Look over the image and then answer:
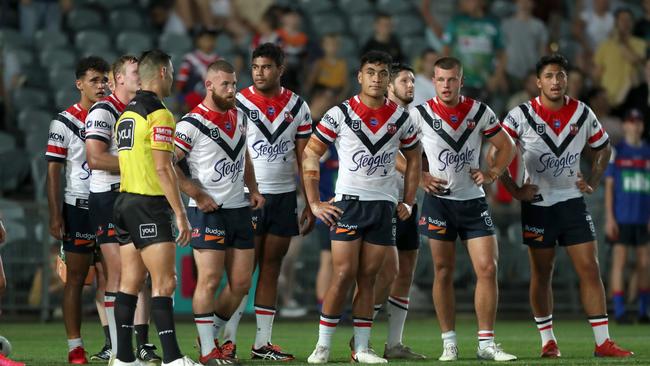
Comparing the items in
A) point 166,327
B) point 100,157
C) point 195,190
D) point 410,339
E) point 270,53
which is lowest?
point 410,339

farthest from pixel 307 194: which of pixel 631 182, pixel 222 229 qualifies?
pixel 631 182

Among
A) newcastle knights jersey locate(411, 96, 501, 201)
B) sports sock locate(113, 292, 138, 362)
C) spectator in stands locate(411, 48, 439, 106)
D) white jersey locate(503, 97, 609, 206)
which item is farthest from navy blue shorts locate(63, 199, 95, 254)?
spectator in stands locate(411, 48, 439, 106)

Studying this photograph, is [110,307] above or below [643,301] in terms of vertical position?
above

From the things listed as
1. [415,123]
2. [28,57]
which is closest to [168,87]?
[415,123]

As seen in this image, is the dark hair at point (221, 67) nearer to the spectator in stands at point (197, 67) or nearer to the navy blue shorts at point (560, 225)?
the navy blue shorts at point (560, 225)

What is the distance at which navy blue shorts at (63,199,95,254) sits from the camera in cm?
1137

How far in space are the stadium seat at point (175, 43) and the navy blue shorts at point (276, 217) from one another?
8849 millimetres

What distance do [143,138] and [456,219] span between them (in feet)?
9.96

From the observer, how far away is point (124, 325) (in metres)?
9.55

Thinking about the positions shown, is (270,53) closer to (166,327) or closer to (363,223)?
(363,223)

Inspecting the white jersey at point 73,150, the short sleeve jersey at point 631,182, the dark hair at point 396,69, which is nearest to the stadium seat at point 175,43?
the short sleeve jersey at point 631,182

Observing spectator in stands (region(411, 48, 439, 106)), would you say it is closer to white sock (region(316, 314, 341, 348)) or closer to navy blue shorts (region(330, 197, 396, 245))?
navy blue shorts (region(330, 197, 396, 245))

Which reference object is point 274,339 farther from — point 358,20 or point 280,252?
point 358,20

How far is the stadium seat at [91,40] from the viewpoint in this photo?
19812 mm
